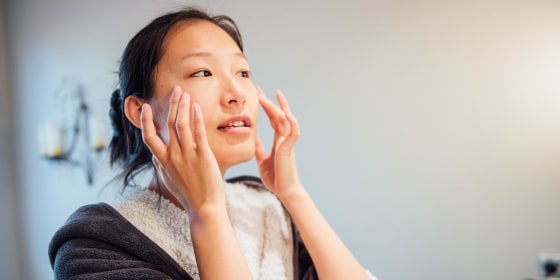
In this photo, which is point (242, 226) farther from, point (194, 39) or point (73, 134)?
point (73, 134)

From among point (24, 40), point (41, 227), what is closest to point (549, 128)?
point (41, 227)

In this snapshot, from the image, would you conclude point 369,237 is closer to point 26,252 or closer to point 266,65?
point 266,65

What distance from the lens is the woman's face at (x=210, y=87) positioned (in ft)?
2.15

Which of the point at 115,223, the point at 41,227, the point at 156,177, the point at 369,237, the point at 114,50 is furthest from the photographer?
the point at 41,227

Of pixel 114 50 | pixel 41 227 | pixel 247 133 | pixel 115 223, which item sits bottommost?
pixel 41 227

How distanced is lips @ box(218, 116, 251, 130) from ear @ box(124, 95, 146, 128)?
0.18m

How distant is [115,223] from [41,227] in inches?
70.2

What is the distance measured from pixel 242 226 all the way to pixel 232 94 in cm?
32

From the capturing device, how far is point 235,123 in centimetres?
68

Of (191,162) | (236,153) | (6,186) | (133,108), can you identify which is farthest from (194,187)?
(6,186)

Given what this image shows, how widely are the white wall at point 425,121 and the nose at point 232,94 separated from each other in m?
0.71

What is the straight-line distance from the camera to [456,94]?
3.90ft

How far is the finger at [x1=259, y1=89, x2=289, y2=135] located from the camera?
32.0 inches

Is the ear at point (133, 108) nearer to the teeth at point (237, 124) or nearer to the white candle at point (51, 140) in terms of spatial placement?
the teeth at point (237, 124)
